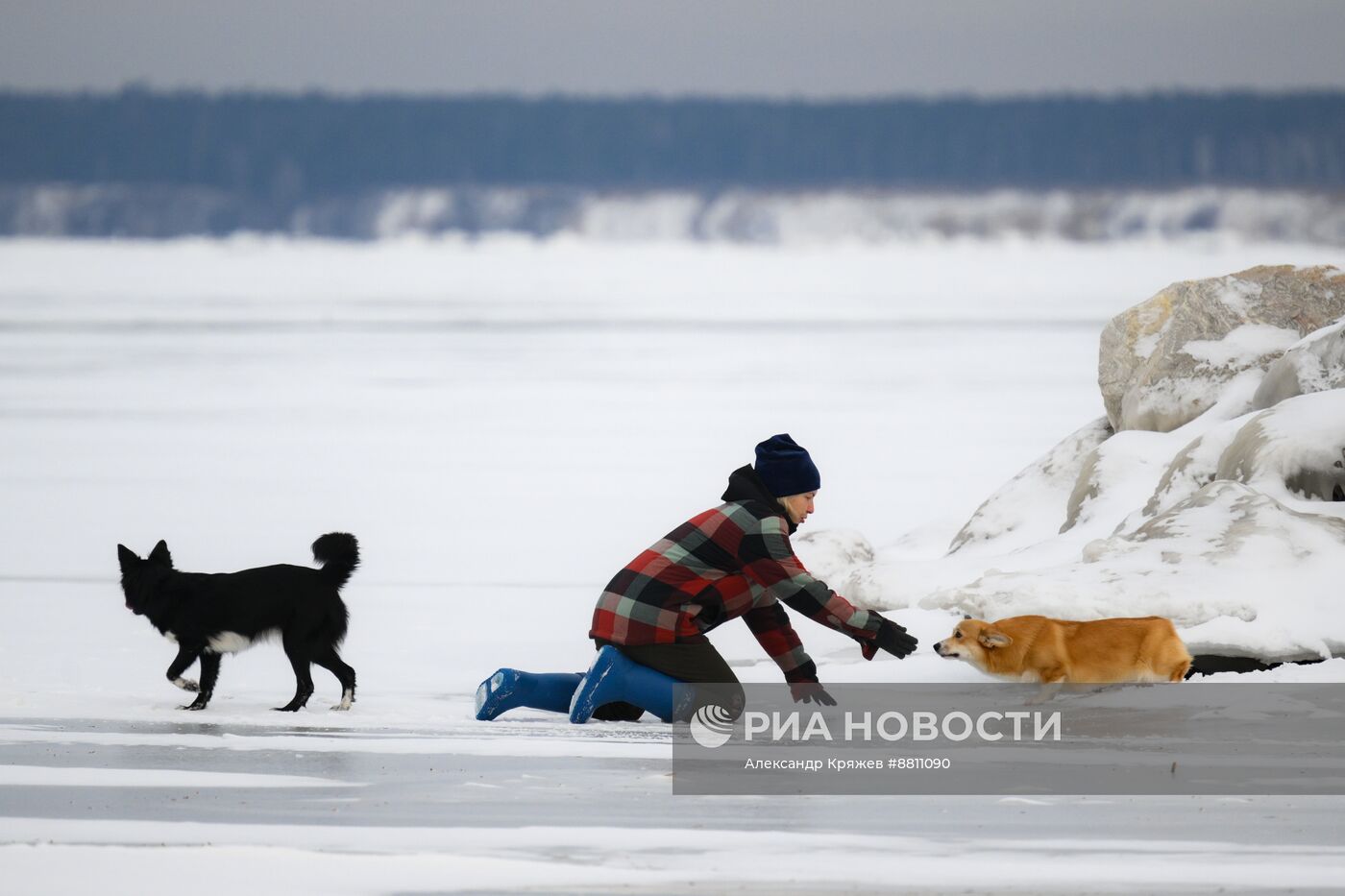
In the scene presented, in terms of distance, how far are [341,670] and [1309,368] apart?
4.50 m

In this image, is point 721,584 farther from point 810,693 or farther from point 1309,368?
point 1309,368

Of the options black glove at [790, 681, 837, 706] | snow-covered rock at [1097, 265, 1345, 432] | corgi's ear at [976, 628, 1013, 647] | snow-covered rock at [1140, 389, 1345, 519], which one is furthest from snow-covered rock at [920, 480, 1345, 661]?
snow-covered rock at [1097, 265, 1345, 432]

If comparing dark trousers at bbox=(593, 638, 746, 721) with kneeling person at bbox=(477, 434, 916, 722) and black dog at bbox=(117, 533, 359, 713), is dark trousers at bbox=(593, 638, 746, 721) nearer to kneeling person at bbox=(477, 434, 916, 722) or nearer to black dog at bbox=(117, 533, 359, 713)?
kneeling person at bbox=(477, 434, 916, 722)

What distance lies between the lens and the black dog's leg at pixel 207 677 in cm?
563

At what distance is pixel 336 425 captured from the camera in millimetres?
17344

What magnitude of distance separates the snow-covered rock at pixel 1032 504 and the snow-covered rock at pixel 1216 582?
187 centimetres

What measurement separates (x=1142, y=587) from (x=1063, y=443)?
3369mm

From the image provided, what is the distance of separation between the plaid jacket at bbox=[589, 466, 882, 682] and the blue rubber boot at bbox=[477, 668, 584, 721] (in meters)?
0.36

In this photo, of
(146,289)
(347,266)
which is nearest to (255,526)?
(146,289)

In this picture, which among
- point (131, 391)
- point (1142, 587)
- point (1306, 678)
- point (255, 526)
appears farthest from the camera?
point (131, 391)

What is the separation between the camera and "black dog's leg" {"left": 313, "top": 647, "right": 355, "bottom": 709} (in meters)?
5.64

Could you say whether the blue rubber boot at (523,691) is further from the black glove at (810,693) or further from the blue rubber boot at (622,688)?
the black glove at (810,693)

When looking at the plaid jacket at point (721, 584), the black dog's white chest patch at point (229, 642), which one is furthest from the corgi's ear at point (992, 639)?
the black dog's white chest patch at point (229, 642)

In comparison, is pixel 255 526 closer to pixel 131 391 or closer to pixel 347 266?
pixel 131 391
